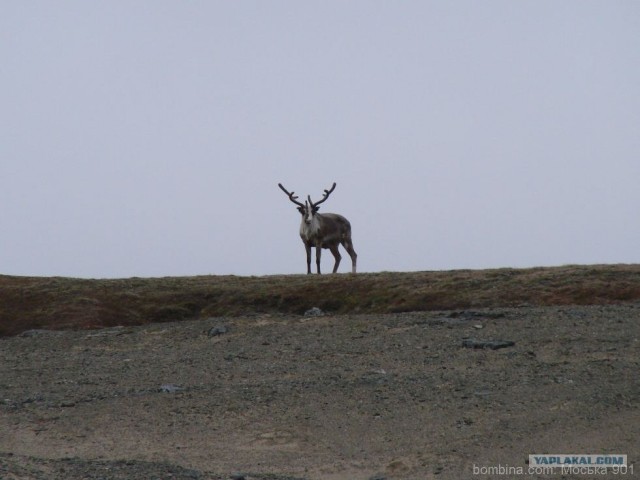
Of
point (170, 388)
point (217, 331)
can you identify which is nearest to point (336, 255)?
point (217, 331)

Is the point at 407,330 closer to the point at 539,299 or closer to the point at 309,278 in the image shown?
the point at 539,299

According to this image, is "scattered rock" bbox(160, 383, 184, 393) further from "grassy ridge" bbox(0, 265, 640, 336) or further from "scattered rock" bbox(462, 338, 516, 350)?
"grassy ridge" bbox(0, 265, 640, 336)

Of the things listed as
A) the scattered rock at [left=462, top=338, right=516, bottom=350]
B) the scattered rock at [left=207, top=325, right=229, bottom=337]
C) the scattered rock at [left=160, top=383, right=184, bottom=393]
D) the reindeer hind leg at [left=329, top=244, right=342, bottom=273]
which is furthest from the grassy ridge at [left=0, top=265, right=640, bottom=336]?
the scattered rock at [left=160, top=383, right=184, bottom=393]

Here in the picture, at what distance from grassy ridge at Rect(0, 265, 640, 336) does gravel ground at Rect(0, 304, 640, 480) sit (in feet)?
6.24

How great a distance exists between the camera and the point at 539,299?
2014 centimetres

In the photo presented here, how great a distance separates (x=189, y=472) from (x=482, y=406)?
3.94 metres

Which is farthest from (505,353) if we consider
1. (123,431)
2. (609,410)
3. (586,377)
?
(123,431)

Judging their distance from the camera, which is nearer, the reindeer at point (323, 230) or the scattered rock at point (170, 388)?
the scattered rock at point (170, 388)

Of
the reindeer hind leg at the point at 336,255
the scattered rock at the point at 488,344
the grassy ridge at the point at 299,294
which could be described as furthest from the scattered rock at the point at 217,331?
the reindeer hind leg at the point at 336,255

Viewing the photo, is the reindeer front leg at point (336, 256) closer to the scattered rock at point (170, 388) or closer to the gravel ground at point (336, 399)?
the gravel ground at point (336, 399)

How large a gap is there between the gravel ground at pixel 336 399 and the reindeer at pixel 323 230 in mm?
9755

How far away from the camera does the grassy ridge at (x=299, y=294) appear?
Result: 67.5 ft

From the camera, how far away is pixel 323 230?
29.6 meters

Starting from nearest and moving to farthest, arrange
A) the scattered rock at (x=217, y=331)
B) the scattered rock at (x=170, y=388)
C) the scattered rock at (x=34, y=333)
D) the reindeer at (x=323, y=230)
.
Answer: the scattered rock at (x=170, y=388) < the scattered rock at (x=217, y=331) < the scattered rock at (x=34, y=333) < the reindeer at (x=323, y=230)
